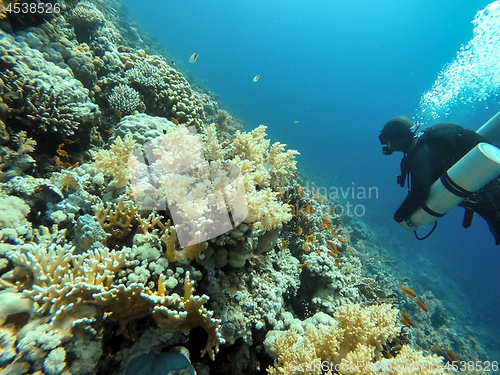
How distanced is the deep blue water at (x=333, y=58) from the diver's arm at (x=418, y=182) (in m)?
62.3

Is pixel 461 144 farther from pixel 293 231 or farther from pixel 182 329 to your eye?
pixel 182 329

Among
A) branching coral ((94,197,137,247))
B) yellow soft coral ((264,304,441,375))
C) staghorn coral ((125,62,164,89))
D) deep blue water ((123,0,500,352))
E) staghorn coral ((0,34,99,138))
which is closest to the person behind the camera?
yellow soft coral ((264,304,441,375))

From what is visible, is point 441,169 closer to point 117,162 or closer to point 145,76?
point 117,162

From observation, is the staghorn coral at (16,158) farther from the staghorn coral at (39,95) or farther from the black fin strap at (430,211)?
the black fin strap at (430,211)

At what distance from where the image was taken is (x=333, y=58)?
130 m

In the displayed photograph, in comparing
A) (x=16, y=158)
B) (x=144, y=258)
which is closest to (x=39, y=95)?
(x=16, y=158)

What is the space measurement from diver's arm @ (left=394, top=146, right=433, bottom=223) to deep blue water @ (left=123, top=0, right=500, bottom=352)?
62331mm

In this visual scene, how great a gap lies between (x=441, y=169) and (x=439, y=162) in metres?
0.15

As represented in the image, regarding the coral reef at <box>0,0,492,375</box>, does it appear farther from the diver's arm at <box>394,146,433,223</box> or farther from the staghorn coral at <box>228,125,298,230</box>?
the diver's arm at <box>394,146,433,223</box>

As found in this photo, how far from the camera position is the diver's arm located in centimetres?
494

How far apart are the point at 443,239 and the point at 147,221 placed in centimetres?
6008

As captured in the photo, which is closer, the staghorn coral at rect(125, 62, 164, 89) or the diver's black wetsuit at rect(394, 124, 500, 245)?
the diver's black wetsuit at rect(394, 124, 500, 245)

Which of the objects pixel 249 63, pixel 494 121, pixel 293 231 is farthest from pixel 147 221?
pixel 249 63

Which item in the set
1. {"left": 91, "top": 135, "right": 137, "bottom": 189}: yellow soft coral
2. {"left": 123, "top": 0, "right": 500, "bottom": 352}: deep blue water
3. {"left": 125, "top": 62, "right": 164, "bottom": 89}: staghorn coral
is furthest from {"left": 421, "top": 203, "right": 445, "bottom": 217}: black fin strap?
{"left": 123, "top": 0, "right": 500, "bottom": 352}: deep blue water
